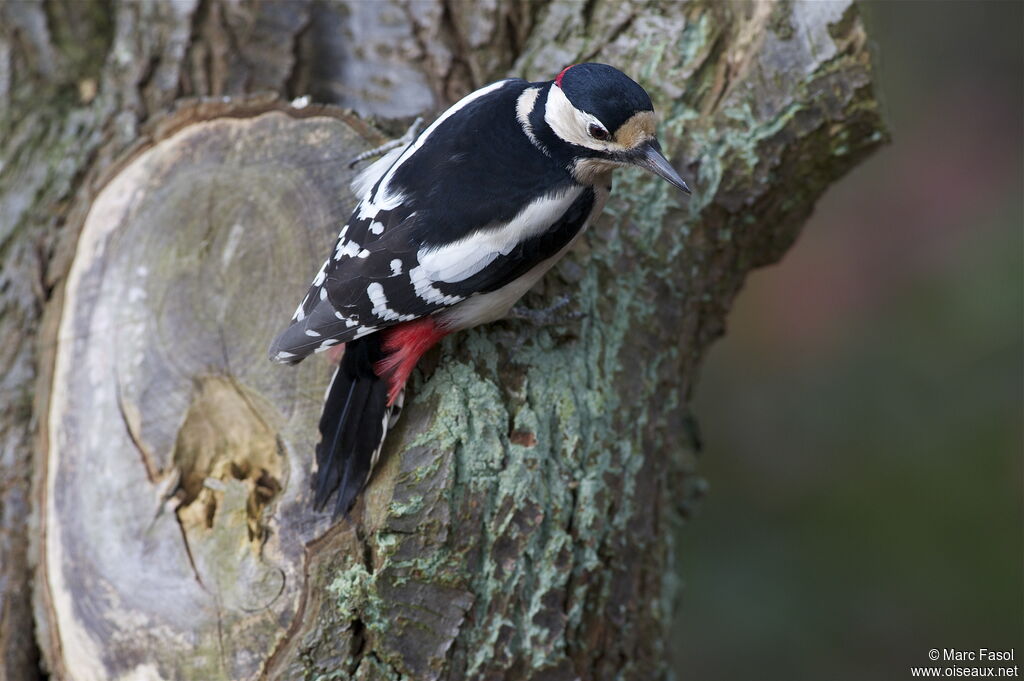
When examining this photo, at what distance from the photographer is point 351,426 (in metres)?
1.90

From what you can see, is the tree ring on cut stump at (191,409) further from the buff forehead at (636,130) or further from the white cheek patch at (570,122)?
the buff forehead at (636,130)

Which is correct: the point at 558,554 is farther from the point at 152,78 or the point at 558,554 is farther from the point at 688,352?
the point at 152,78

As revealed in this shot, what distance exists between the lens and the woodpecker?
1948mm

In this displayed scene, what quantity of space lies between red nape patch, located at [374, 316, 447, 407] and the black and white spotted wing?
1.5 inches

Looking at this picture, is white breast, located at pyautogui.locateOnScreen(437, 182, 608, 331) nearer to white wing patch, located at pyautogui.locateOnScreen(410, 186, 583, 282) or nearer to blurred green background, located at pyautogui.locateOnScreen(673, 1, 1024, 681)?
white wing patch, located at pyautogui.locateOnScreen(410, 186, 583, 282)

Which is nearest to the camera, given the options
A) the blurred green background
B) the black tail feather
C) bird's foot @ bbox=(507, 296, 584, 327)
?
the black tail feather

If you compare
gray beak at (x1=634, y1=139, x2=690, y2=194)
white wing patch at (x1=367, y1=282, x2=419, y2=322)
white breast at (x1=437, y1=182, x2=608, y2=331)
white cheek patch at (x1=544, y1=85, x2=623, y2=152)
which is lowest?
white wing patch at (x1=367, y1=282, x2=419, y2=322)

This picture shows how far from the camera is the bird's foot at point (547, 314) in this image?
85.8 inches

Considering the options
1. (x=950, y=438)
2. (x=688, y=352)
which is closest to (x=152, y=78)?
(x=688, y=352)

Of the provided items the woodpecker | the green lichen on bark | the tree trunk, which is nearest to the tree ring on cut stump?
the tree trunk

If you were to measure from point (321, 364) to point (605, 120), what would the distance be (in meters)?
0.80

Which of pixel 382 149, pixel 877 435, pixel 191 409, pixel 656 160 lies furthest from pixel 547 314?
pixel 877 435

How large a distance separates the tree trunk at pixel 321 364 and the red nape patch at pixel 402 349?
0.20 ft

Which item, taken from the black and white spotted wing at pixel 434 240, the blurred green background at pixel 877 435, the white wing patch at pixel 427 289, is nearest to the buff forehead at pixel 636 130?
the black and white spotted wing at pixel 434 240
